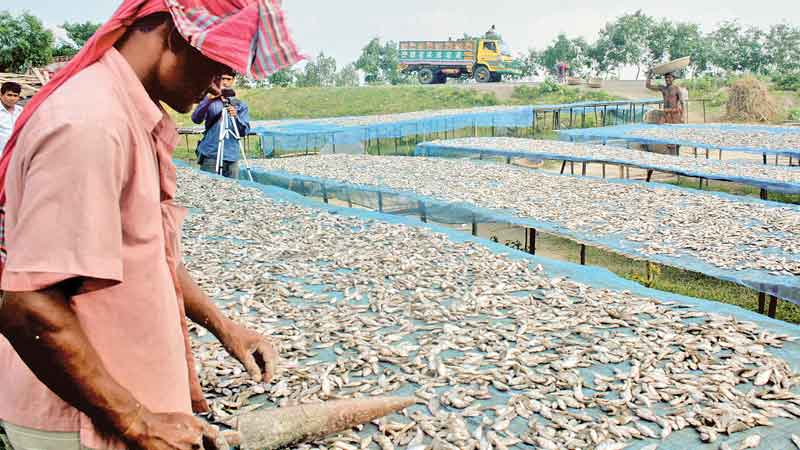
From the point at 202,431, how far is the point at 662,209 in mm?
5058

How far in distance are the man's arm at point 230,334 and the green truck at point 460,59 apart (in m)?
32.4

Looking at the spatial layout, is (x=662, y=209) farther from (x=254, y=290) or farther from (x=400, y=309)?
(x=254, y=290)

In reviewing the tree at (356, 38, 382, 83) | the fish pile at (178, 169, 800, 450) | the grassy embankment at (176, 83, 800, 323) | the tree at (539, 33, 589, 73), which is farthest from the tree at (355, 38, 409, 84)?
the fish pile at (178, 169, 800, 450)

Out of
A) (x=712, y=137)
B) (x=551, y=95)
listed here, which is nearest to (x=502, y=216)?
(x=712, y=137)

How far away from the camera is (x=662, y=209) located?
18.0 feet

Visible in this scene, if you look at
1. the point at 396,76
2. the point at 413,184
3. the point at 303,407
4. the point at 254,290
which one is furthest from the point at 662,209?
the point at 396,76

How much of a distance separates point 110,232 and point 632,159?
8.76 m

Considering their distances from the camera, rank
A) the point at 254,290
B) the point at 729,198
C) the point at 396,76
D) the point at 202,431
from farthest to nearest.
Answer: the point at 396,76, the point at 729,198, the point at 254,290, the point at 202,431

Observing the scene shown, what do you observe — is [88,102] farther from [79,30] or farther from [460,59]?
[79,30]

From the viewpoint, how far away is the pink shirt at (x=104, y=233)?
909 millimetres

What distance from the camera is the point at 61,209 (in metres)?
0.91

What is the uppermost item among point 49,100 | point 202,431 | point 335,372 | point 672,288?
point 49,100

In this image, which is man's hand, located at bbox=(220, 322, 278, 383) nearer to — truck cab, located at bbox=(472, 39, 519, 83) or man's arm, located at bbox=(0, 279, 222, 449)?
man's arm, located at bbox=(0, 279, 222, 449)

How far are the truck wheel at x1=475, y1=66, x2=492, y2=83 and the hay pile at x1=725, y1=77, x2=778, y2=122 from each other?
1459 centimetres
